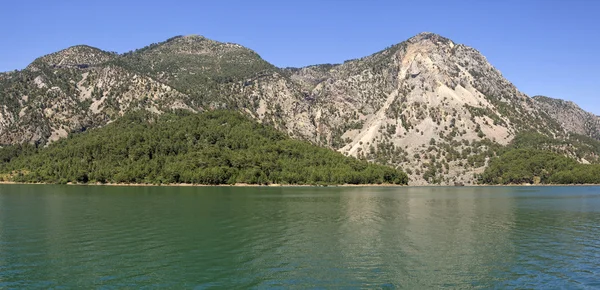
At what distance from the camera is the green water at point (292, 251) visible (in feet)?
135

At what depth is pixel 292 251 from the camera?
54000mm

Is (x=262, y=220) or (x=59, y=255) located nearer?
(x=59, y=255)

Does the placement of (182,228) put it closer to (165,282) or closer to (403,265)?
(165,282)

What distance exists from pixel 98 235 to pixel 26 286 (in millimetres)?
25709

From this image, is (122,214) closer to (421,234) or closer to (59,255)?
(59,255)

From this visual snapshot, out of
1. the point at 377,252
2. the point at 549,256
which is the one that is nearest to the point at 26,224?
the point at 377,252

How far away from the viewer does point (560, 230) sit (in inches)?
2896

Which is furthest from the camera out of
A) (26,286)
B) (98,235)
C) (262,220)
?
(262,220)

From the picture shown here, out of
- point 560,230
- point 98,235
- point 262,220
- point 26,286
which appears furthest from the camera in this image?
point 262,220

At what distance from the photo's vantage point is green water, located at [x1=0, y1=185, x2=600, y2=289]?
4125 cm

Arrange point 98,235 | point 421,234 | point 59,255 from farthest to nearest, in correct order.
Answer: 1. point 421,234
2. point 98,235
3. point 59,255

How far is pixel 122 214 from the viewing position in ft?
294

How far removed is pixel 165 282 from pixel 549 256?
42.7 m

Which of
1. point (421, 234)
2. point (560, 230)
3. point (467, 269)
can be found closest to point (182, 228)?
point (421, 234)
